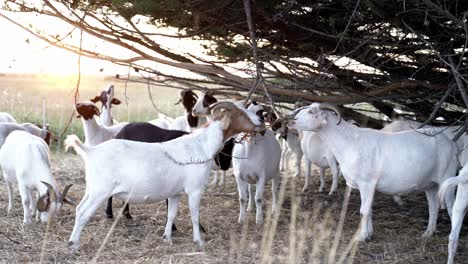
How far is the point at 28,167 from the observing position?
9.80 meters

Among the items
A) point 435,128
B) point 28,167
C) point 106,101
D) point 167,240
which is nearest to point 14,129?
point 106,101

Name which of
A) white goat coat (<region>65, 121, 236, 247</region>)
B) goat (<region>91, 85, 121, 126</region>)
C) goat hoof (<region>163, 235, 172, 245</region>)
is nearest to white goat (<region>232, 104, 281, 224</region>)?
white goat coat (<region>65, 121, 236, 247</region>)

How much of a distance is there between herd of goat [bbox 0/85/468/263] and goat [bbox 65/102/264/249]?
1 cm

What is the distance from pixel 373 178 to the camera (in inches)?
370

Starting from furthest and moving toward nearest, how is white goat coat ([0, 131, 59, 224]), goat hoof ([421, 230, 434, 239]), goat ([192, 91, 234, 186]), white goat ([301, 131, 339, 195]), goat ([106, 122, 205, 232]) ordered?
white goat ([301, 131, 339, 195]) → goat ([192, 91, 234, 186]) → goat ([106, 122, 205, 232]) → white goat coat ([0, 131, 59, 224]) → goat hoof ([421, 230, 434, 239])

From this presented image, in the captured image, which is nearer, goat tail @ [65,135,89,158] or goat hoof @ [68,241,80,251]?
goat tail @ [65,135,89,158]

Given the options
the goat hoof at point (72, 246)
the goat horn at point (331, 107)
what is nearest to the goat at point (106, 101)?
the goat horn at point (331, 107)

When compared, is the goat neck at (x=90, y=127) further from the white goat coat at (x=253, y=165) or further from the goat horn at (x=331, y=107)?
the goat horn at (x=331, y=107)

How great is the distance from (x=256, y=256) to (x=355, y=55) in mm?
3445

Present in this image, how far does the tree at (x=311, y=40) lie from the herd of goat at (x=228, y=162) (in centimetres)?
49

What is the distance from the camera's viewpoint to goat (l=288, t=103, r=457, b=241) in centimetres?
941

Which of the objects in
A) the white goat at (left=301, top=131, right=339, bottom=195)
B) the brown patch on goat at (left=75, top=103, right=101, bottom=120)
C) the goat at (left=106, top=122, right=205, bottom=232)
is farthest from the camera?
the white goat at (left=301, top=131, right=339, bottom=195)

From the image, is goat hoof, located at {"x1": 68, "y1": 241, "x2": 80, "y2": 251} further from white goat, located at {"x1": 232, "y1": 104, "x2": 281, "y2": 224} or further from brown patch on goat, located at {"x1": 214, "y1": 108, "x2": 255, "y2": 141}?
white goat, located at {"x1": 232, "y1": 104, "x2": 281, "y2": 224}

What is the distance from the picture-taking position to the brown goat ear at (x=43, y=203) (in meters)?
9.25
